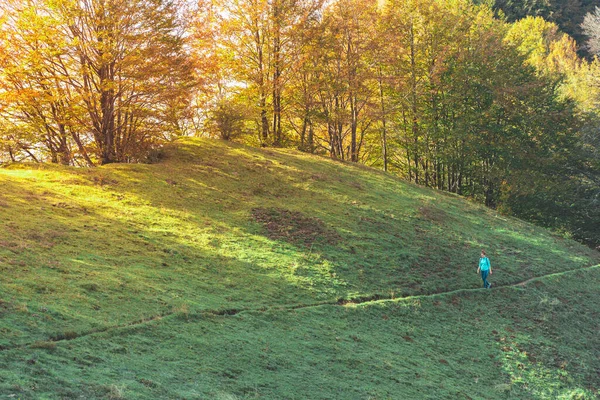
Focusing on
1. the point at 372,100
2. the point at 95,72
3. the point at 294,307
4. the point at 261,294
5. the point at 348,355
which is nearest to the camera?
the point at 348,355

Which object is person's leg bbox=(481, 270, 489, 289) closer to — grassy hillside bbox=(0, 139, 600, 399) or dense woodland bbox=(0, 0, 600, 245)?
grassy hillside bbox=(0, 139, 600, 399)

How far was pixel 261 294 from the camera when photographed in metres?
15.5

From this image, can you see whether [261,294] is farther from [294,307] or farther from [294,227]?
[294,227]

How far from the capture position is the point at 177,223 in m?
20.0

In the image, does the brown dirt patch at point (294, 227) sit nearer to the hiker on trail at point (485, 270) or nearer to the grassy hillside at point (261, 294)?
the grassy hillside at point (261, 294)

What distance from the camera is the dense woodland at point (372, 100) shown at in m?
27.0

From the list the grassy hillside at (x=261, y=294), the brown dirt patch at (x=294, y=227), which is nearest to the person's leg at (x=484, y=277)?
the grassy hillside at (x=261, y=294)

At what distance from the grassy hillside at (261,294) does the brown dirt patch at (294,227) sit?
117 mm

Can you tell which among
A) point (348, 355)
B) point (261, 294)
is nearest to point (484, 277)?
point (348, 355)

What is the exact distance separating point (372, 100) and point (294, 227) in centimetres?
2141

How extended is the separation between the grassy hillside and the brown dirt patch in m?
0.12

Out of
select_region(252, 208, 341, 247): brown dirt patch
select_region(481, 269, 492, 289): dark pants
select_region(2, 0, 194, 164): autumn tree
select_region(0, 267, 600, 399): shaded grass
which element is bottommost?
select_region(0, 267, 600, 399): shaded grass

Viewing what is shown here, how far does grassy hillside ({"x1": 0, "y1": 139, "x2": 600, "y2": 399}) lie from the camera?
1007 cm

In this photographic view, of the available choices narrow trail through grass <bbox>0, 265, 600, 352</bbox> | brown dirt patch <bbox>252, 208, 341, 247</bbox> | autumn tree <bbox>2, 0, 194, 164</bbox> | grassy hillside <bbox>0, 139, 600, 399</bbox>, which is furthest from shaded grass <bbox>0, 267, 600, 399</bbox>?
autumn tree <bbox>2, 0, 194, 164</bbox>
